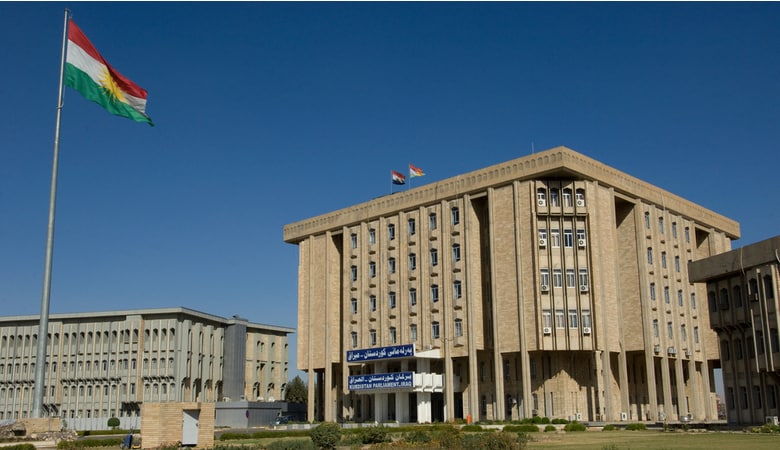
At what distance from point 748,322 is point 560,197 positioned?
2467 cm

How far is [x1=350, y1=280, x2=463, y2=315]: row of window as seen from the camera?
72688 millimetres

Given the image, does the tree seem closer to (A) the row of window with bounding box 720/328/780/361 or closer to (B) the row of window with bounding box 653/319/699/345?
(B) the row of window with bounding box 653/319/699/345

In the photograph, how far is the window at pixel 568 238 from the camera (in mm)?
68375

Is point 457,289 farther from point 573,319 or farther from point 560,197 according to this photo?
point 560,197

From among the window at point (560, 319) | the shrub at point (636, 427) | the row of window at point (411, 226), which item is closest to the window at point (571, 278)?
the window at point (560, 319)

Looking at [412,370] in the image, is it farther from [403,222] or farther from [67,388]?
[67,388]

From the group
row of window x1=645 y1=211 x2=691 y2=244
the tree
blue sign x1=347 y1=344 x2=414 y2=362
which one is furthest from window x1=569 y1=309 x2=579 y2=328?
the tree

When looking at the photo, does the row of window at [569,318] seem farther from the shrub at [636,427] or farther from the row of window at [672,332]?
the shrub at [636,427]

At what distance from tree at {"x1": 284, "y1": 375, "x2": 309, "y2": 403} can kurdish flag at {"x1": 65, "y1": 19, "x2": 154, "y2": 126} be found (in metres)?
108

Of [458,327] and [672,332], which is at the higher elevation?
[458,327]

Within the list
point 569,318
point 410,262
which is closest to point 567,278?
point 569,318

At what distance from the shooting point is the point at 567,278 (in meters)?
67.3

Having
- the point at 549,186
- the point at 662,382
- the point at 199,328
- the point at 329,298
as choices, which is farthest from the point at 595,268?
the point at 199,328

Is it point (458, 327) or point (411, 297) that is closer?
point (458, 327)
